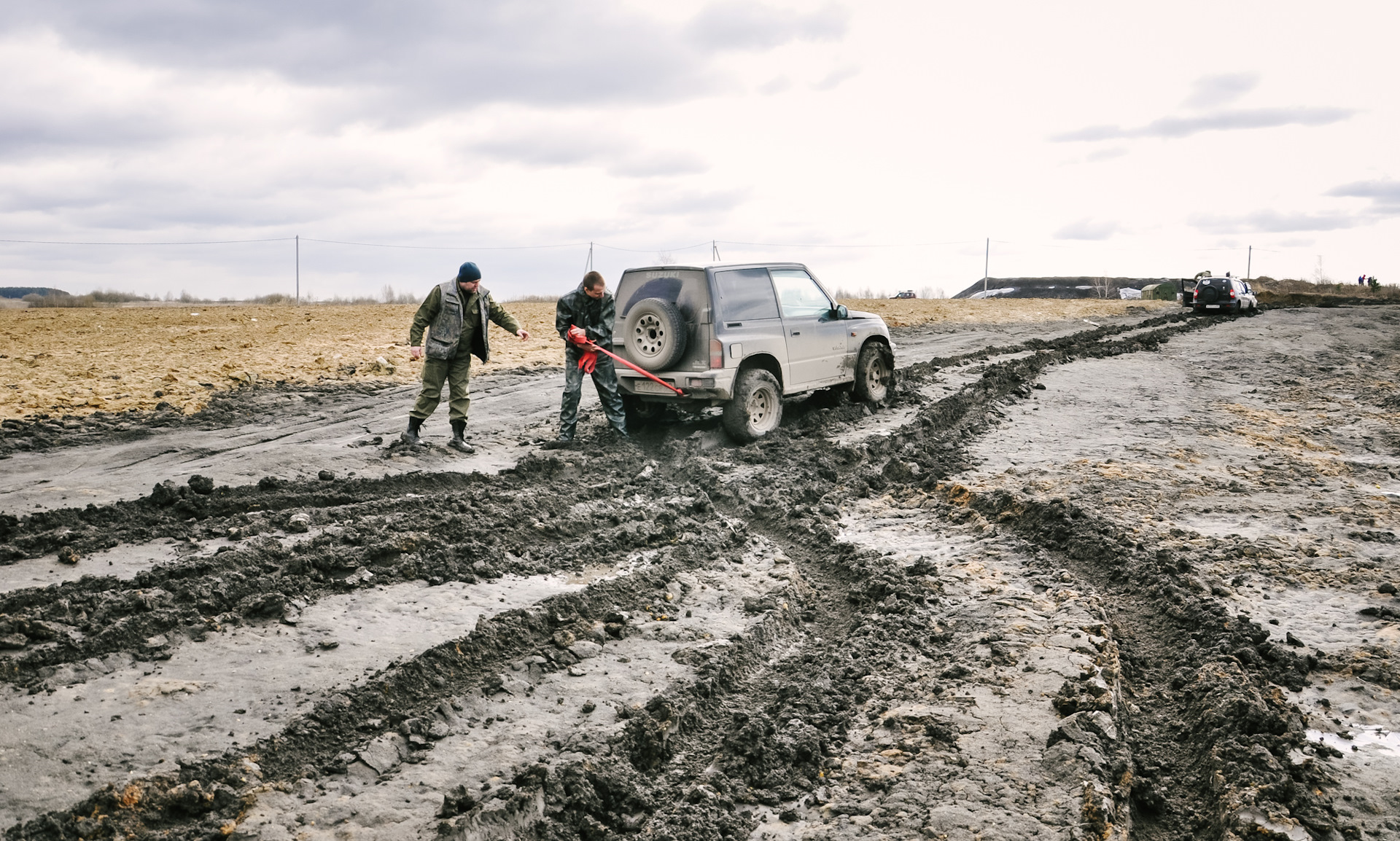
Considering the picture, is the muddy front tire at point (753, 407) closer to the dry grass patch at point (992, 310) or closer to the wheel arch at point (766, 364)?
the wheel arch at point (766, 364)

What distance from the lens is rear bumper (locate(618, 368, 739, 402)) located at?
9555mm

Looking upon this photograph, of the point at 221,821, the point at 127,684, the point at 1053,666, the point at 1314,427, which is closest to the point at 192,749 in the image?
the point at 221,821

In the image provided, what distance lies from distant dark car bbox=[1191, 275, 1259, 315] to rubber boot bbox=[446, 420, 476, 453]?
95.4 ft

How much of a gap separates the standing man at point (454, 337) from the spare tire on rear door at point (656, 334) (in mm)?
1181

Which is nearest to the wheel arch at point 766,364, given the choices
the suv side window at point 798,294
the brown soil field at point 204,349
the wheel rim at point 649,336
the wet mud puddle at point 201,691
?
the suv side window at point 798,294

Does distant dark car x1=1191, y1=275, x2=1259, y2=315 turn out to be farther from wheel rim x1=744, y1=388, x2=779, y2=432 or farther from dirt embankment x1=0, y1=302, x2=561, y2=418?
wheel rim x1=744, y1=388, x2=779, y2=432

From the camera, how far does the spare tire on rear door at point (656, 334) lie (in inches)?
375

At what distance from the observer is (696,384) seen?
9.59 metres

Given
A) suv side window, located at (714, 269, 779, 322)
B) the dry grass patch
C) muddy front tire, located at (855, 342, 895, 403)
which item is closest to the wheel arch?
suv side window, located at (714, 269, 779, 322)

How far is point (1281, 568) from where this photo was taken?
638 cm

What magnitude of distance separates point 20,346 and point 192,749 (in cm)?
1851

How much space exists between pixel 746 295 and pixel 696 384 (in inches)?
48.3

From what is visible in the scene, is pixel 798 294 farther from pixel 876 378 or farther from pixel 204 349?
pixel 204 349

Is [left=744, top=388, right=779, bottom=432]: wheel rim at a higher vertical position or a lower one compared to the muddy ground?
higher
